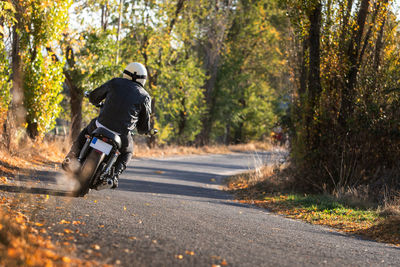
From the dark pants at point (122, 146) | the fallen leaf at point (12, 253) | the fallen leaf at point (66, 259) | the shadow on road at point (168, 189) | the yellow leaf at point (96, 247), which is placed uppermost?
the dark pants at point (122, 146)

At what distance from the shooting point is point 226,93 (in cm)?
4366

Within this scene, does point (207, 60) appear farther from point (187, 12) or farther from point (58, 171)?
point (58, 171)

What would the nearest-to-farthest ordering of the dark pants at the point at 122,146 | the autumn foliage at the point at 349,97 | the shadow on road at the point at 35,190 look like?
the dark pants at the point at 122,146
the shadow on road at the point at 35,190
the autumn foliage at the point at 349,97

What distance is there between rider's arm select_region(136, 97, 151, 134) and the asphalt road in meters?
1.29

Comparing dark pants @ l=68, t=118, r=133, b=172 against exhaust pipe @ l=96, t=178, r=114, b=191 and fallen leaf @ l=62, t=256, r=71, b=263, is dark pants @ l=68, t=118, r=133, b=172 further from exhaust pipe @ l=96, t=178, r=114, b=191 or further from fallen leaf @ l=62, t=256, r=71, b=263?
fallen leaf @ l=62, t=256, r=71, b=263

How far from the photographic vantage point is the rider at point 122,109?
26.7 ft

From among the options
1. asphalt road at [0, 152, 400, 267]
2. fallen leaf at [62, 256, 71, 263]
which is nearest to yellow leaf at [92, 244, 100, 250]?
asphalt road at [0, 152, 400, 267]

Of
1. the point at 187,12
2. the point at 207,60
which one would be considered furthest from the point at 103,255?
the point at 207,60

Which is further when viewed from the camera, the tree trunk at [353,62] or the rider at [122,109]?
the tree trunk at [353,62]

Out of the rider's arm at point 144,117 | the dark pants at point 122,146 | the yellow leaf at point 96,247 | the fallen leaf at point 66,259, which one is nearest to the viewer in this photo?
the fallen leaf at point 66,259

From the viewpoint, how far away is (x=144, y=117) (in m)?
8.58

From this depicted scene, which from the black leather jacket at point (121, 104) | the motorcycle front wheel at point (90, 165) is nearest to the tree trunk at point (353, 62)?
the black leather jacket at point (121, 104)

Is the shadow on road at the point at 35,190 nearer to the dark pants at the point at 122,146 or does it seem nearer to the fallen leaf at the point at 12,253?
the dark pants at the point at 122,146

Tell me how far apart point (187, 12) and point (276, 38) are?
15.2m
